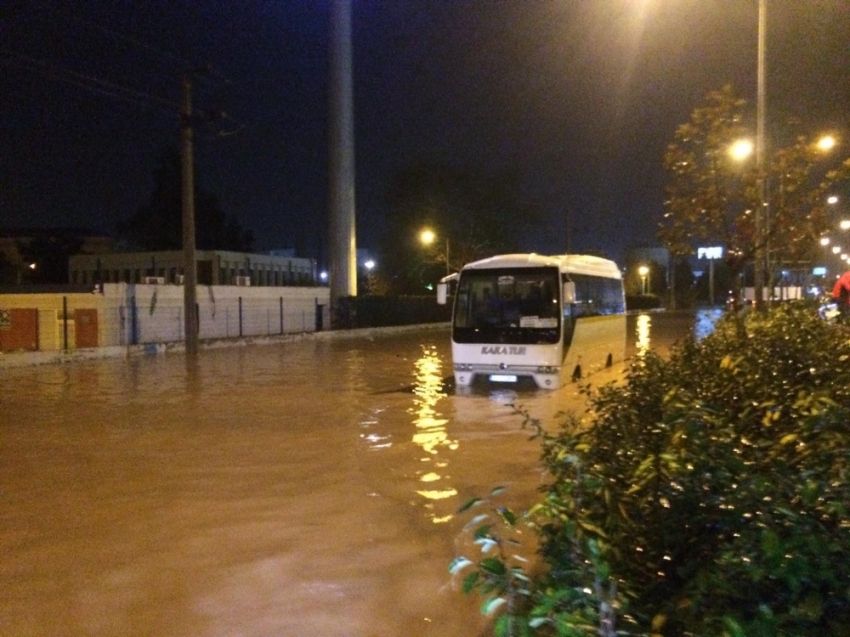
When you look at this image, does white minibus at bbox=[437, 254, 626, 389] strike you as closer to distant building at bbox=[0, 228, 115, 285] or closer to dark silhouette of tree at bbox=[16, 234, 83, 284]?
distant building at bbox=[0, 228, 115, 285]

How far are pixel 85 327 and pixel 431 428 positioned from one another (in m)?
20.9

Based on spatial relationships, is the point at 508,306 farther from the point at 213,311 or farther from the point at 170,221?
the point at 170,221

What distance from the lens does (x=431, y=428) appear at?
44.7 feet

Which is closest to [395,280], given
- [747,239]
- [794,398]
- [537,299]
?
[537,299]

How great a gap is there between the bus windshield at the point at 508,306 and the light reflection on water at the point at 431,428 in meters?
1.67

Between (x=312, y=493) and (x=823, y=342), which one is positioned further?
(x=312, y=493)

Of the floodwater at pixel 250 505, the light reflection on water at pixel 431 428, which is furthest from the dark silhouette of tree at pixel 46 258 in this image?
the floodwater at pixel 250 505

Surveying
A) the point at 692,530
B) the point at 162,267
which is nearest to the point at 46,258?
the point at 162,267

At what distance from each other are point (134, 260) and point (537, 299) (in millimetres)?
34970

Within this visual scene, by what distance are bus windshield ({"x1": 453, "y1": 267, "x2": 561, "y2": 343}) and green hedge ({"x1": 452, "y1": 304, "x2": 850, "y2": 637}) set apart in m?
12.4

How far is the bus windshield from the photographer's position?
17797 mm

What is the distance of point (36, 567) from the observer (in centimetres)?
682

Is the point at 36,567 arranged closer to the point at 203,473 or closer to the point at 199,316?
the point at 203,473

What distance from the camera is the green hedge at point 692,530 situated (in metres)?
2.66
